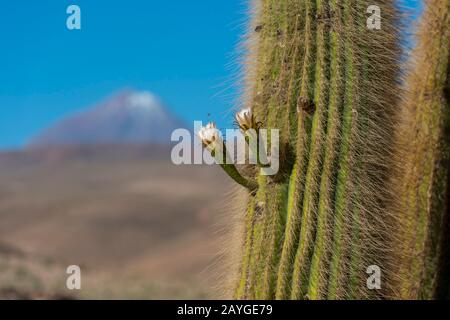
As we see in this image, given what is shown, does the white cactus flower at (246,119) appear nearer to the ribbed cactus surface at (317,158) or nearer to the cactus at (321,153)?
the cactus at (321,153)

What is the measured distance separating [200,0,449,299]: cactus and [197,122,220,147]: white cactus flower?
47 millimetres

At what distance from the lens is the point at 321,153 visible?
4.39 meters

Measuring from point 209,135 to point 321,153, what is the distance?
0.62 meters

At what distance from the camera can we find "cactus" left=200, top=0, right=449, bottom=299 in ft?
14.4

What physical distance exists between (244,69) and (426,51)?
150 centimetres

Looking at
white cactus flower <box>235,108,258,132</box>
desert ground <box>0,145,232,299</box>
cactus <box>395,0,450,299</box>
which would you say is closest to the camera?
white cactus flower <box>235,108,258,132</box>

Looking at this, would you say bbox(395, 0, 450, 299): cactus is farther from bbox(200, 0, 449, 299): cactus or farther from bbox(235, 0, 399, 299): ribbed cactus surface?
bbox(235, 0, 399, 299): ribbed cactus surface

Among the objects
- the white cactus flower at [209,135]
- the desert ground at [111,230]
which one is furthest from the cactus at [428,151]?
the white cactus flower at [209,135]

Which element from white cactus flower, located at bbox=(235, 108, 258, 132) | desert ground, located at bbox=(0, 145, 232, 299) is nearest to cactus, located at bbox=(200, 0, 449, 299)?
white cactus flower, located at bbox=(235, 108, 258, 132)

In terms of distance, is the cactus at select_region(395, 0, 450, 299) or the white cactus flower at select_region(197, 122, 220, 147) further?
the cactus at select_region(395, 0, 450, 299)

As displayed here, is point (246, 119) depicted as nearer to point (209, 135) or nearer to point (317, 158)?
point (209, 135)

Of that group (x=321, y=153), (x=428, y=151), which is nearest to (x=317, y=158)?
(x=321, y=153)

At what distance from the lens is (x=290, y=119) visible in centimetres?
442

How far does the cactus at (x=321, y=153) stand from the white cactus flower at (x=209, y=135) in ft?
0.16
